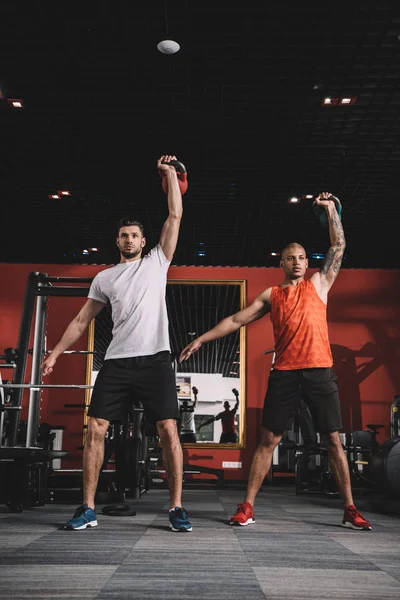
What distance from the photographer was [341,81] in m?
4.59

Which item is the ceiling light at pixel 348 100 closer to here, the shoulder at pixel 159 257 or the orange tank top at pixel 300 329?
the orange tank top at pixel 300 329

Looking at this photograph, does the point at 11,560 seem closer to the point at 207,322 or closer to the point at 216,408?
the point at 207,322

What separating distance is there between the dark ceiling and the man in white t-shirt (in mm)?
1799

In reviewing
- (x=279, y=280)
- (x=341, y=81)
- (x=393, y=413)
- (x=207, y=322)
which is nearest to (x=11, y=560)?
(x=341, y=81)

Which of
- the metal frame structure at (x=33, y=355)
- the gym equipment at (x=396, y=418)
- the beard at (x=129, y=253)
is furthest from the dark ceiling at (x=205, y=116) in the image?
the gym equipment at (x=396, y=418)

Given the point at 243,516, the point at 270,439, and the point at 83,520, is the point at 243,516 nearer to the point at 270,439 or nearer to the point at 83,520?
the point at 270,439

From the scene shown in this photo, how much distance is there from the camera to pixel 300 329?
10.2 ft

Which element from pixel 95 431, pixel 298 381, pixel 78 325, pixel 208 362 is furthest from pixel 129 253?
pixel 208 362

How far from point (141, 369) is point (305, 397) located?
34.2 inches

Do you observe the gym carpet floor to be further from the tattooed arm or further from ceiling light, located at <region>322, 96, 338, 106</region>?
ceiling light, located at <region>322, 96, 338, 106</region>

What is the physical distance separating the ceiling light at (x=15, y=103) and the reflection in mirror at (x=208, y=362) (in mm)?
2634

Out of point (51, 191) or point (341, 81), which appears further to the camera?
point (51, 191)

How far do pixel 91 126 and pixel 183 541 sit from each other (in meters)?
3.85

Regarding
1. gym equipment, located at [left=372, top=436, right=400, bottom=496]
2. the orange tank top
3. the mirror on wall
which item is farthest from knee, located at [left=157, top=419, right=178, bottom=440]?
the mirror on wall
